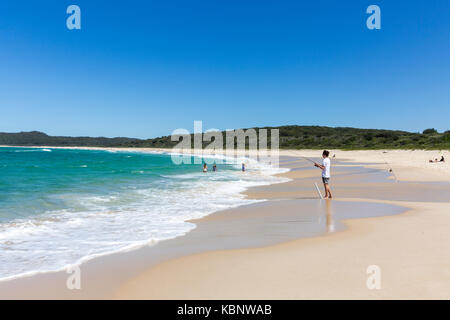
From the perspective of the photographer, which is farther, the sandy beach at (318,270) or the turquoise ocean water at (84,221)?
the turquoise ocean water at (84,221)

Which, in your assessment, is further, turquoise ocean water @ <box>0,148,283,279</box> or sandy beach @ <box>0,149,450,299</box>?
turquoise ocean water @ <box>0,148,283,279</box>

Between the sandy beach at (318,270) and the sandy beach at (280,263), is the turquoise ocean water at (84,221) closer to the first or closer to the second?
the sandy beach at (280,263)

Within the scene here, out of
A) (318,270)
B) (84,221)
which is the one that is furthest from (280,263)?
(84,221)

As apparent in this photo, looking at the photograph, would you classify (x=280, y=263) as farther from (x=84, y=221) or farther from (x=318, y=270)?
(x=84, y=221)

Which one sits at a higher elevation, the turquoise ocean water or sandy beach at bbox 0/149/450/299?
sandy beach at bbox 0/149/450/299

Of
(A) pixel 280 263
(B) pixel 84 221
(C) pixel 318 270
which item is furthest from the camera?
(B) pixel 84 221

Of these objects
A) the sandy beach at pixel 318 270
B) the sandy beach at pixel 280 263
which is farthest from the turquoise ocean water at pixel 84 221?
the sandy beach at pixel 318 270

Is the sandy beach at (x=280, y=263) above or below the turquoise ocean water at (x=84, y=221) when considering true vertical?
above

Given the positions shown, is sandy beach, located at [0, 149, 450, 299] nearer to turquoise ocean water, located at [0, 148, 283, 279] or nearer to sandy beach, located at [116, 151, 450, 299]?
sandy beach, located at [116, 151, 450, 299]

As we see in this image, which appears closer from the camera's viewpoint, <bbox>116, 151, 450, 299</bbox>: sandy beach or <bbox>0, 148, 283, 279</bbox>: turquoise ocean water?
<bbox>116, 151, 450, 299</bbox>: sandy beach

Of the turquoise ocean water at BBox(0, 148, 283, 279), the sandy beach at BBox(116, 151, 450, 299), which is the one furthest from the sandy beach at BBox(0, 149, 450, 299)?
the turquoise ocean water at BBox(0, 148, 283, 279)

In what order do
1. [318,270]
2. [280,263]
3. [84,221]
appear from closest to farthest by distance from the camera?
[318,270]
[280,263]
[84,221]

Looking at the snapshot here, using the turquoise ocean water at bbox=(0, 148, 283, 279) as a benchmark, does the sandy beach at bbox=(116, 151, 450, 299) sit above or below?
above

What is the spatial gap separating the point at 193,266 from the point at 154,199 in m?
8.59
